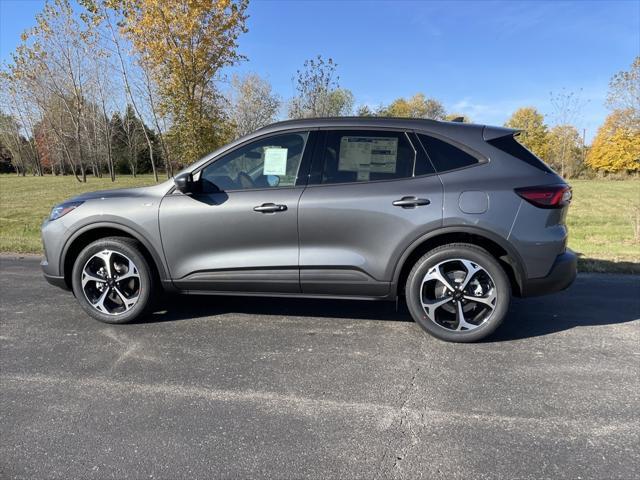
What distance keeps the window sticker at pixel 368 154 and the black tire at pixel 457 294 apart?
0.83 m

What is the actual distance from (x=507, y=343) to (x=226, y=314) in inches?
102

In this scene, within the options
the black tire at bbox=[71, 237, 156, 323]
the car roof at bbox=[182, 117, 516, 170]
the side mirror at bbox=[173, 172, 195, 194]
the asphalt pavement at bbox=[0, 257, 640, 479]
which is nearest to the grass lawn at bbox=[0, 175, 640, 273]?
the asphalt pavement at bbox=[0, 257, 640, 479]

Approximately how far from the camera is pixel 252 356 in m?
3.55

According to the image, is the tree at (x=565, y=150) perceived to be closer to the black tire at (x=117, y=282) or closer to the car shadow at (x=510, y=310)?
the car shadow at (x=510, y=310)

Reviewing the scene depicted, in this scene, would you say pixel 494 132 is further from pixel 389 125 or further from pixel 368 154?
pixel 368 154

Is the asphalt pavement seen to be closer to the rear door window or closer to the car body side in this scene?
the car body side

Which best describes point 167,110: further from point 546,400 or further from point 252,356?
point 546,400

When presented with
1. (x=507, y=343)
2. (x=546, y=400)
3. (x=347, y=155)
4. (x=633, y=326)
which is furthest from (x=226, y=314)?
(x=633, y=326)

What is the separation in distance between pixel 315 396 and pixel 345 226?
55.7 inches

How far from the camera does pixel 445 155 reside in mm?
3758

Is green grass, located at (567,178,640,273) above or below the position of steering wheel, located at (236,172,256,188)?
below

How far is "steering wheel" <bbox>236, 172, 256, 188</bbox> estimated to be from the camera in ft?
13.2

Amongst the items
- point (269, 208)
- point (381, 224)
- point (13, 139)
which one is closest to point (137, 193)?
point (269, 208)

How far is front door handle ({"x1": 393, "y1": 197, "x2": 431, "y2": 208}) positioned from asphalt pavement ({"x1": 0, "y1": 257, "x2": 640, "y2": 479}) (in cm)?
114
